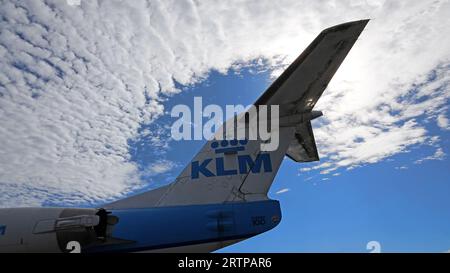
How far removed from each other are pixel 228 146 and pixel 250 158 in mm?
534

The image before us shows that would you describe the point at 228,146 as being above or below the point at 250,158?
above

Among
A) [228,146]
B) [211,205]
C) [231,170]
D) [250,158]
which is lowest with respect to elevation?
[211,205]

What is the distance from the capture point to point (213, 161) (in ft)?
21.4

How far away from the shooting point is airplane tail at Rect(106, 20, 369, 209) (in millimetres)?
5719

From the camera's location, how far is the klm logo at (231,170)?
6.27m

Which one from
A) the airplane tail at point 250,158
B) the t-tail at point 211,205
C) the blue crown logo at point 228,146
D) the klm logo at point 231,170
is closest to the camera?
the t-tail at point 211,205

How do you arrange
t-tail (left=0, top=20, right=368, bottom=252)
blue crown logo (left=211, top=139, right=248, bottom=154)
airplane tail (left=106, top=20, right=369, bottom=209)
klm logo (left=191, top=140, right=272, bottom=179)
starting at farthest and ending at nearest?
blue crown logo (left=211, top=139, right=248, bottom=154), klm logo (left=191, top=140, right=272, bottom=179), airplane tail (left=106, top=20, right=369, bottom=209), t-tail (left=0, top=20, right=368, bottom=252)

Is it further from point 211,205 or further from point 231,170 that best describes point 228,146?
point 211,205

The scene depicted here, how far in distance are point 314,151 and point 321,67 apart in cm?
246

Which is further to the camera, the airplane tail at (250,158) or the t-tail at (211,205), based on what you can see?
the airplane tail at (250,158)

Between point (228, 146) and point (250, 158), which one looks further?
point (228, 146)

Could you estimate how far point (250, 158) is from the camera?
6.34 metres

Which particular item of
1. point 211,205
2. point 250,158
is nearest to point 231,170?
point 250,158
